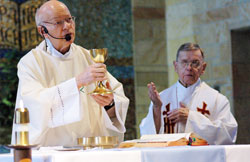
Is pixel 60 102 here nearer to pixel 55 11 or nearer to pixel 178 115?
pixel 55 11

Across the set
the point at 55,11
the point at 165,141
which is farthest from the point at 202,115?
the point at 165,141

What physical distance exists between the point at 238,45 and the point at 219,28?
358 mm

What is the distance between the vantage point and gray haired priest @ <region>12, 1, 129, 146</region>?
13.0 ft

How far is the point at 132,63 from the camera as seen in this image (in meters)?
8.83

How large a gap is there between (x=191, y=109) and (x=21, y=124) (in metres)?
3.90

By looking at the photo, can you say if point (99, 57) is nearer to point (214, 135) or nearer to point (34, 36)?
point (214, 135)

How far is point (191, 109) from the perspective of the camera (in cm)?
611

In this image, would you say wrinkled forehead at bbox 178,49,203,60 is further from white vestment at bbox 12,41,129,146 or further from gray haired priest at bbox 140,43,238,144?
white vestment at bbox 12,41,129,146

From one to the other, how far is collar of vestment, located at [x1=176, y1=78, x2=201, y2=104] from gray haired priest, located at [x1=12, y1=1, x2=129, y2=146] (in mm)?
1627

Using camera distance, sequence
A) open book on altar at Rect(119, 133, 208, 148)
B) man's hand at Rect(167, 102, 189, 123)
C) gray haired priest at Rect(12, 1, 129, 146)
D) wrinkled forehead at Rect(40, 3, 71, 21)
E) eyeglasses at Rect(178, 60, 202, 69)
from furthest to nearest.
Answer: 1. eyeglasses at Rect(178, 60, 202, 69)
2. man's hand at Rect(167, 102, 189, 123)
3. wrinkled forehead at Rect(40, 3, 71, 21)
4. gray haired priest at Rect(12, 1, 129, 146)
5. open book on altar at Rect(119, 133, 208, 148)

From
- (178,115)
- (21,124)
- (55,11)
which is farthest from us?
(178,115)

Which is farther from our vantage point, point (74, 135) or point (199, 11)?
point (199, 11)

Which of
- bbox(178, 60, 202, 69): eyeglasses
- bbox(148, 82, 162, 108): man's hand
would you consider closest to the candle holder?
Answer: bbox(148, 82, 162, 108): man's hand

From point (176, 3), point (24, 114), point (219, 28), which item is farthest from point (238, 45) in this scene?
point (24, 114)
